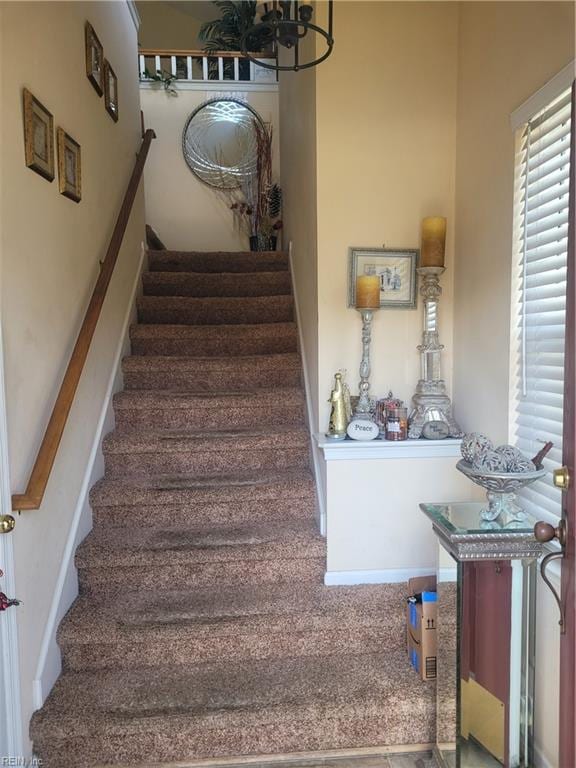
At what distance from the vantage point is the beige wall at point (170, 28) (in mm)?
5867

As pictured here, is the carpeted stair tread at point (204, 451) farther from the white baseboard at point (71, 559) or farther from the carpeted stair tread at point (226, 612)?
the carpeted stair tread at point (226, 612)

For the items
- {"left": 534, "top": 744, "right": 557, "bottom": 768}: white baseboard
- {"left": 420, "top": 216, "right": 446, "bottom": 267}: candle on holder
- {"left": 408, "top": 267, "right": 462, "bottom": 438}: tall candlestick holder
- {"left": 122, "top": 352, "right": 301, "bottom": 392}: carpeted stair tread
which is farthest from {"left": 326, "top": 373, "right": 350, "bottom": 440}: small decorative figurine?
{"left": 534, "top": 744, "right": 557, "bottom": 768}: white baseboard

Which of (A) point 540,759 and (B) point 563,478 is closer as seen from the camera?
(B) point 563,478

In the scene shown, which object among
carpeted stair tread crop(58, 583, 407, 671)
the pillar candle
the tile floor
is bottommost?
the tile floor

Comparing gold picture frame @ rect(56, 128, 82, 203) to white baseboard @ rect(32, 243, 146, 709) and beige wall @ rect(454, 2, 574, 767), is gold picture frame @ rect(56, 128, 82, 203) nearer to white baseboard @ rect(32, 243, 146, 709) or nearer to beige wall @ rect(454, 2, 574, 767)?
white baseboard @ rect(32, 243, 146, 709)

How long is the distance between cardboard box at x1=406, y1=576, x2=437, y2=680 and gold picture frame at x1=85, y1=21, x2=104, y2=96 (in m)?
2.94

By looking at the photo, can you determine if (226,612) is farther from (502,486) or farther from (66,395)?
(502,486)

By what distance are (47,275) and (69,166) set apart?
62cm

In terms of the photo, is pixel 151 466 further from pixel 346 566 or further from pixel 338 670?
pixel 338 670

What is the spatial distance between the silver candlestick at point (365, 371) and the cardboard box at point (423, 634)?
31.5 inches

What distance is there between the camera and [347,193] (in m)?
2.28

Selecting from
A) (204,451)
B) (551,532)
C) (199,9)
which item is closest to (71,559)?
(204,451)

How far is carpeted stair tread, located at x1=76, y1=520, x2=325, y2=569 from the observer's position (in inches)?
84.7

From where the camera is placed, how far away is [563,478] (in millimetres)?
991
